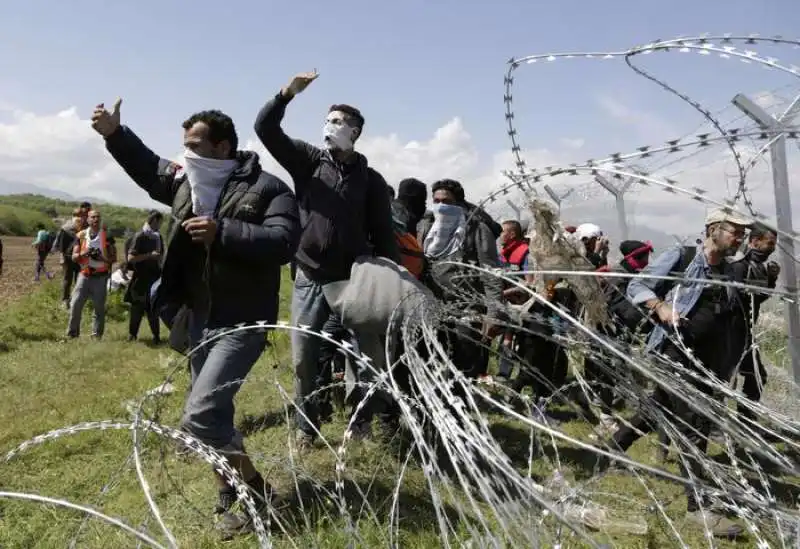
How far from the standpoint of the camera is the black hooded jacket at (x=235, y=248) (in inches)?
113

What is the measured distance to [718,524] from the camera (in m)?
3.41

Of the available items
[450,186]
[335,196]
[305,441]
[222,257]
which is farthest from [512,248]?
[222,257]

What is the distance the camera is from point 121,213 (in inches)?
2928

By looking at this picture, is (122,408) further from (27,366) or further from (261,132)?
(261,132)

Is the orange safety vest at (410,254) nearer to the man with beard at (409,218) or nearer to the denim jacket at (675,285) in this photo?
the man with beard at (409,218)

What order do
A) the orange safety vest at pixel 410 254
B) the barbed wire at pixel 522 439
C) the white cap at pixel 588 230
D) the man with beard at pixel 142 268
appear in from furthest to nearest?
the man with beard at pixel 142 268, the white cap at pixel 588 230, the orange safety vest at pixel 410 254, the barbed wire at pixel 522 439

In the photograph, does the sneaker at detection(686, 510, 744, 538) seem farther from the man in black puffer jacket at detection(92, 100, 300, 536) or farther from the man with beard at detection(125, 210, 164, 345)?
the man with beard at detection(125, 210, 164, 345)

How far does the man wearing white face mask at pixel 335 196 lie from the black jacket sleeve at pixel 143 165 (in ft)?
1.72

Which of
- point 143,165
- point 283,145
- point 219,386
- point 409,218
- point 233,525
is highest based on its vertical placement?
point 283,145

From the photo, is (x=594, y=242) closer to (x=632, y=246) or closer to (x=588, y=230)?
(x=588, y=230)

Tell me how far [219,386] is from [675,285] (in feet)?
9.08

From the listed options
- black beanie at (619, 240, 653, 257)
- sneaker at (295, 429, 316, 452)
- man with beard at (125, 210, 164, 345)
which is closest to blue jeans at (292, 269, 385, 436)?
sneaker at (295, 429, 316, 452)

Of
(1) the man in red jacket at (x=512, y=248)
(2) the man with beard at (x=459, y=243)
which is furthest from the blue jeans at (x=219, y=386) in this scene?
(1) the man in red jacket at (x=512, y=248)

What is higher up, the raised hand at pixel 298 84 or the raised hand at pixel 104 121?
the raised hand at pixel 298 84
